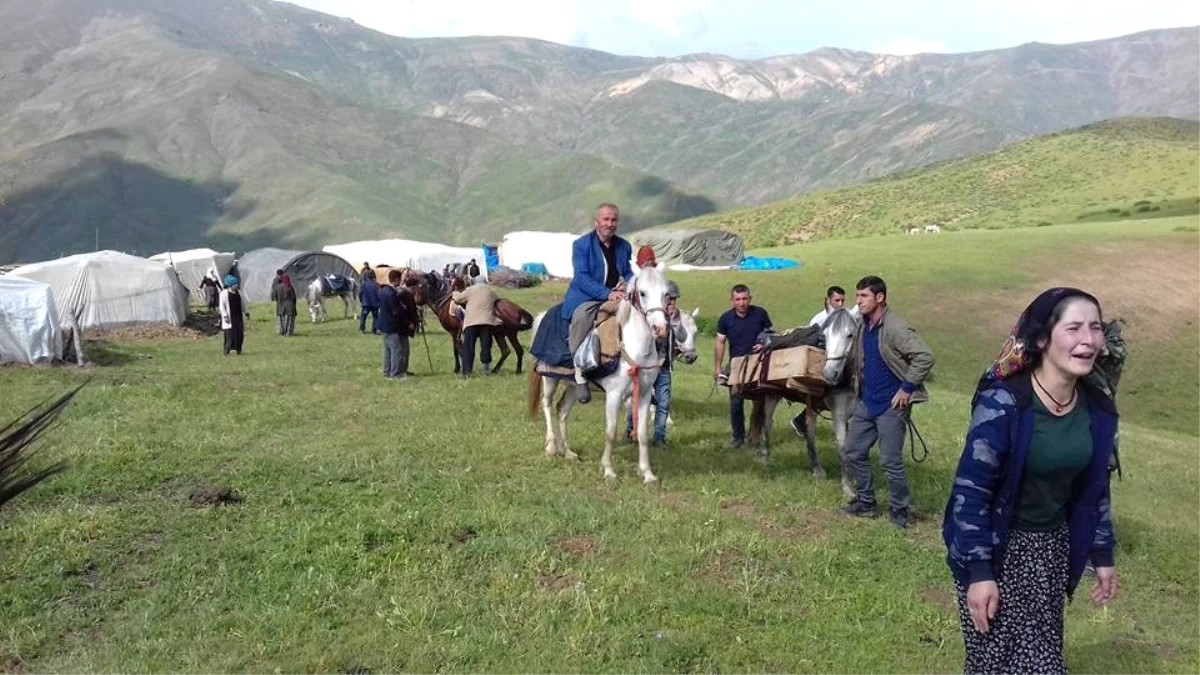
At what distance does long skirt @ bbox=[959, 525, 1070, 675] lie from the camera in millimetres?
3734

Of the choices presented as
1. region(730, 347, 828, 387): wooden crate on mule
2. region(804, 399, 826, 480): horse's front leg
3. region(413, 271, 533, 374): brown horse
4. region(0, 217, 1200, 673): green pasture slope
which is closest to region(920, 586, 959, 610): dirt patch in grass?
region(0, 217, 1200, 673): green pasture slope

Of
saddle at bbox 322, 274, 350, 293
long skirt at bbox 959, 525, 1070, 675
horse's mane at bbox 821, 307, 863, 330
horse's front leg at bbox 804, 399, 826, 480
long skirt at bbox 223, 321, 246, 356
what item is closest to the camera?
long skirt at bbox 959, 525, 1070, 675

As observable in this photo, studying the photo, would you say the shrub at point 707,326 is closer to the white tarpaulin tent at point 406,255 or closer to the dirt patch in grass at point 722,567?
the dirt patch in grass at point 722,567

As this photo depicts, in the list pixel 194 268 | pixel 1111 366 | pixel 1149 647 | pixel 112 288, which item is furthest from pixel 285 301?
pixel 1149 647

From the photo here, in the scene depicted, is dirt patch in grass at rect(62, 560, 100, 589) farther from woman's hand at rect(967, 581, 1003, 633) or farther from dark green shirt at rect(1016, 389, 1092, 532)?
dark green shirt at rect(1016, 389, 1092, 532)

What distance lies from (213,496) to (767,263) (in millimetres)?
38388

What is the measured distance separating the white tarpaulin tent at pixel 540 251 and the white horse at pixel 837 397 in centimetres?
4185

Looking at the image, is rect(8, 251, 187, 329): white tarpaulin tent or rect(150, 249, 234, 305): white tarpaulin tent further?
rect(150, 249, 234, 305): white tarpaulin tent

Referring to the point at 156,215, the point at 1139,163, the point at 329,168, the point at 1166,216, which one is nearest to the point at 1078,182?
the point at 1139,163

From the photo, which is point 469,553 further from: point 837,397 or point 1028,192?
point 1028,192

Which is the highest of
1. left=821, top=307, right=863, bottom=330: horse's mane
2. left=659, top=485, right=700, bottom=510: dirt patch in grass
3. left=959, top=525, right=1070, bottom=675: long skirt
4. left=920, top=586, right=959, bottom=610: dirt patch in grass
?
left=821, top=307, right=863, bottom=330: horse's mane

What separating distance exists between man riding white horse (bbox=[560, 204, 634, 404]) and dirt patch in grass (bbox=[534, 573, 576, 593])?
3.26m

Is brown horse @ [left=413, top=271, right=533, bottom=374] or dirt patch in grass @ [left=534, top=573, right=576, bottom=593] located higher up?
brown horse @ [left=413, top=271, right=533, bottom=374]

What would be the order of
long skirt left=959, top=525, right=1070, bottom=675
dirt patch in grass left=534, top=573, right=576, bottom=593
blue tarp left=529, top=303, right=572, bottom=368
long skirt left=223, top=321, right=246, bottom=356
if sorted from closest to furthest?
long skirt left=959, top=525, right=1070, bottom=675 < dirt patch in grass left=534, top=573, right=576, bottom=593 < blue tarp left=529, top=303, right=572, bottom=368 < long skirt left=223, top=321, right=246, bottom=356
